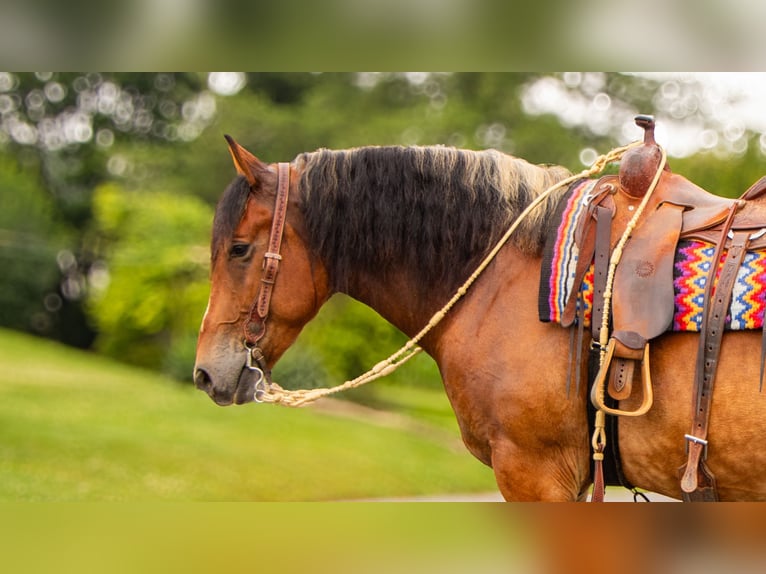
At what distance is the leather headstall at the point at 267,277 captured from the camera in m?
3.11

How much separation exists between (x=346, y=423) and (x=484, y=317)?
962cm

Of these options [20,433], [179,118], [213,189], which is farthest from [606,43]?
[179,118]

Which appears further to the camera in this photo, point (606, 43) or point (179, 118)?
point (179, 118)

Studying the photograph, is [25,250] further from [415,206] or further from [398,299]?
[415,206]

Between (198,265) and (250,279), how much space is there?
38.3 feet

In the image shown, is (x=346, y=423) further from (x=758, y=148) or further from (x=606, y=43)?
(x=606, y=43)

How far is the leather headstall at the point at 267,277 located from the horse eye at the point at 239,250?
9 cm

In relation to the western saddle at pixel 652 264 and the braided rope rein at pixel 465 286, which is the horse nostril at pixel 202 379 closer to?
the braided rope rein at pixel 465 286

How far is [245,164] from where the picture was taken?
3084 mm

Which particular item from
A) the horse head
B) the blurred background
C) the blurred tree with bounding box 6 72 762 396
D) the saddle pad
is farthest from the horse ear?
the blurred tree with bounding box 6 72 762 396

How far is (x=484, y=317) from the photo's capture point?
9.67 feet

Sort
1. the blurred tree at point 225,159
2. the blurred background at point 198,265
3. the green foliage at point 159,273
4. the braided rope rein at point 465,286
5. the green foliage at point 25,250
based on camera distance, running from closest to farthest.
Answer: the braided rope rein at point 465,286 → the blurred background at point 198,265 → the blurred tree at point 225,159 → the green foliage at point 159,273 → the green foliage at point 25,250

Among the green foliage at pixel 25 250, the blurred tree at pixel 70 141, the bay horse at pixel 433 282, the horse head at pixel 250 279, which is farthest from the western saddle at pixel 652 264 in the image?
the green foliage at pixel 25 250

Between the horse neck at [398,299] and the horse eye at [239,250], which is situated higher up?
the horse eye at [239,250]
